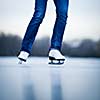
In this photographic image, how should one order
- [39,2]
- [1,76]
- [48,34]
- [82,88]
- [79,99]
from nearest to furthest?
[79,99]
[82,88]
[1,76]
[39,2]
[48,34]

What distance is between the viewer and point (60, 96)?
1.37 meters

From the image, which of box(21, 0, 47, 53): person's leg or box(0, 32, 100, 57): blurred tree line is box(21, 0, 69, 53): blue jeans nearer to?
box(21, 0, 47, 53): person's leg

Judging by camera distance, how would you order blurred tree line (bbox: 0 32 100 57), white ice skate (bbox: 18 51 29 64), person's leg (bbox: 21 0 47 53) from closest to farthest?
person's leg (bbox: 21 0 47 53)
white ice skate (bbox: 18 51 29 64)
blurred tree line (bbox: 0 32 100 57)

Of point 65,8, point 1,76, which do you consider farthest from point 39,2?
point 1,76

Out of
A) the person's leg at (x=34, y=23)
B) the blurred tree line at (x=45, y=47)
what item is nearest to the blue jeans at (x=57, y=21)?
the person's leg at (x=34, y=23)

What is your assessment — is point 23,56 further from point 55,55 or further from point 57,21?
point 57,21

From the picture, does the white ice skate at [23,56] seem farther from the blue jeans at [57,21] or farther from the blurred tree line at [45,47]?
the blurred tree line at [45,47]

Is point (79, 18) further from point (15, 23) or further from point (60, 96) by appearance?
point (60, 96)

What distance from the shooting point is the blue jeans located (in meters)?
2.70

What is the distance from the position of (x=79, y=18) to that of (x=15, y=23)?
724mm

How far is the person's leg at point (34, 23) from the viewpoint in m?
2.69

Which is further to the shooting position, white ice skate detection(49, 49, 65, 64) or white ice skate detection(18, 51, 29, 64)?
white ice skate detection(18, 51, 29, 64)

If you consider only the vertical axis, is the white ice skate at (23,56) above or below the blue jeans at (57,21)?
below

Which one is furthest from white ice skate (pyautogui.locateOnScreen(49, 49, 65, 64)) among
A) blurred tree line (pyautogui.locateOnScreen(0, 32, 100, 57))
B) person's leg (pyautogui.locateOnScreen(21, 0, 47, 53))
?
blurred tree line (pyautogui.locateOnScreen(0, 32, 100, 57))
